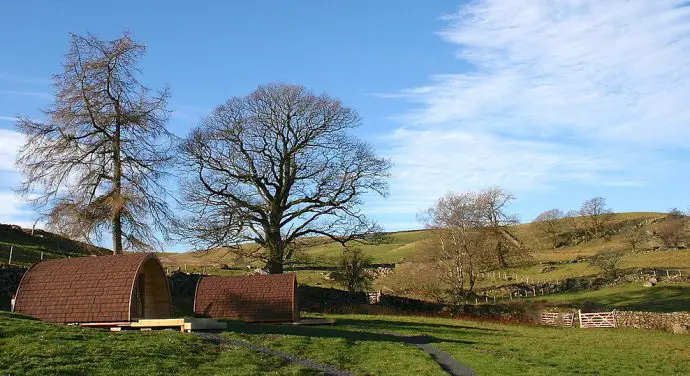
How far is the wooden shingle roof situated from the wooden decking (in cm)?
23

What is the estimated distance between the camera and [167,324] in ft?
73.3

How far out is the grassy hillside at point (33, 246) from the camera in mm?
37141

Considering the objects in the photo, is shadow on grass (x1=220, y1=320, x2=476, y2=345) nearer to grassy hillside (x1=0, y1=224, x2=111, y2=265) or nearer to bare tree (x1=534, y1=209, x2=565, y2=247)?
grassy hillside (x1=0, y1=224, x2=111, y2=265)

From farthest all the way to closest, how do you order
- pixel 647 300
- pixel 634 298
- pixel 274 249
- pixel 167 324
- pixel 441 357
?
pixel 634 298 → pixel 647 300 → pixel 274 249 → pixel 167 324 → pixel 441 357

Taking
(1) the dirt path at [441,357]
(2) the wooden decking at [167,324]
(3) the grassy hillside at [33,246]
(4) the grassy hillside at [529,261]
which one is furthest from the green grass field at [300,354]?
(4) the grassy hillside at [529,261]

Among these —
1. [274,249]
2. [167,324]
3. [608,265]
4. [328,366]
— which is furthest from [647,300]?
[328,366]

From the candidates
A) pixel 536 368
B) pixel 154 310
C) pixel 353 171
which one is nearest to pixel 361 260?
pixel 353 171

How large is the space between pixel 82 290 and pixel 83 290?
0.04 meters

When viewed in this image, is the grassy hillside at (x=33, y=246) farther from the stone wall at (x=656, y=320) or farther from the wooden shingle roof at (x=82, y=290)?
the stone wall at (x=656, y=320)

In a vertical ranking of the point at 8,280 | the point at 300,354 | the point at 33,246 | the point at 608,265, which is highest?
the point at 33,246

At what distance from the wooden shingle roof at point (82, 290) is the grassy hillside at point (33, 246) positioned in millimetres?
11552

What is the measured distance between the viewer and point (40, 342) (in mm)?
15562

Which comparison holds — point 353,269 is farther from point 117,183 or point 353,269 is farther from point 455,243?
point 117,183

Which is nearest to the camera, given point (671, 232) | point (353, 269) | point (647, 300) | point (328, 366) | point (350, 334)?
point (328, 366)
